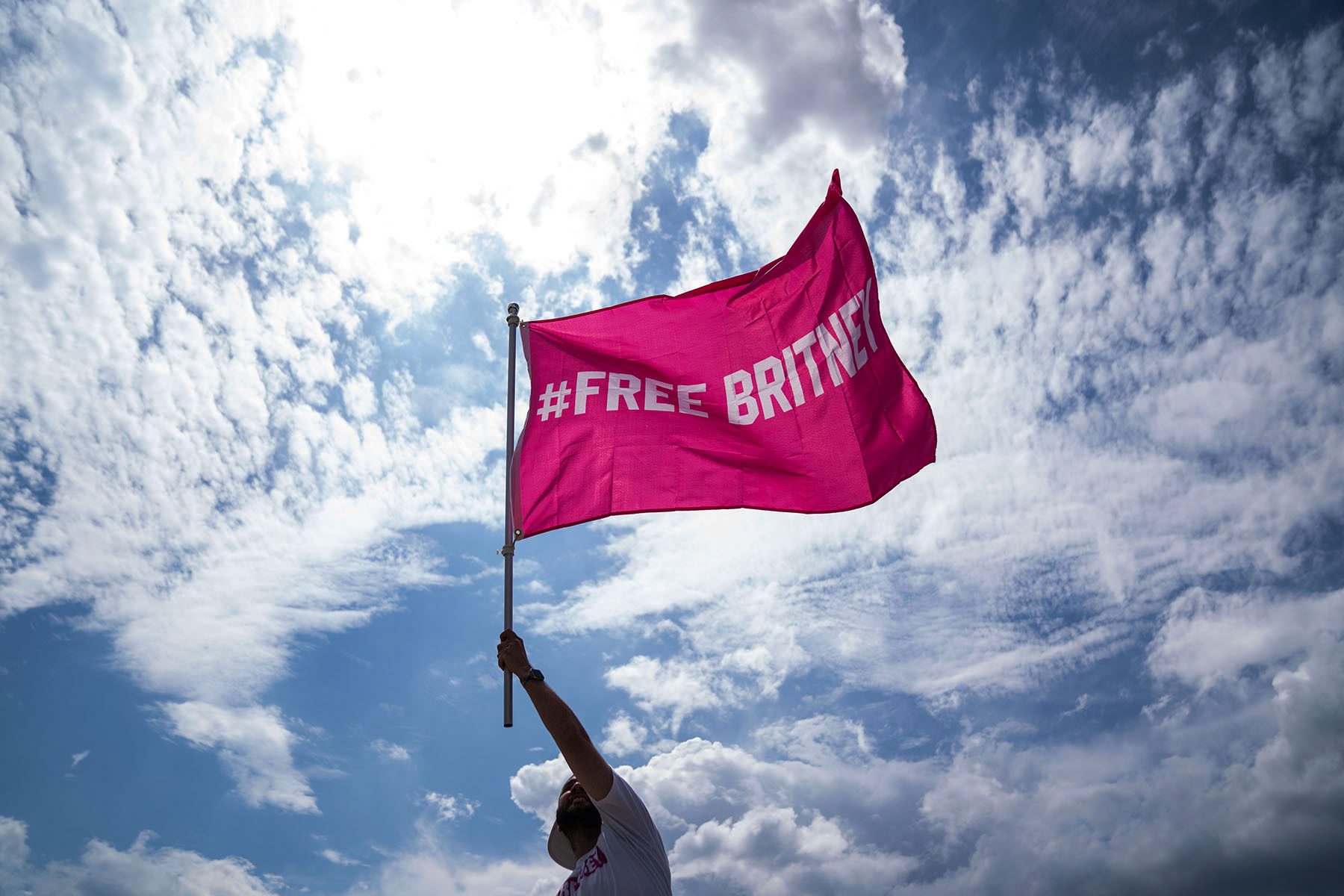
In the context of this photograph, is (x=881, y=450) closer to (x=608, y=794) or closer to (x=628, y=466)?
(x=628, y=466)

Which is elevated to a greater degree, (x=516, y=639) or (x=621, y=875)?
(x=516, y=639)

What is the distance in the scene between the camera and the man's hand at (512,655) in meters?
7.59

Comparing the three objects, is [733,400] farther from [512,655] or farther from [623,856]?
[623,856]

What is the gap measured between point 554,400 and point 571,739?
7.42 metres

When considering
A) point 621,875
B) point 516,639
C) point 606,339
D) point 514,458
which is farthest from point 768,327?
point 621,875

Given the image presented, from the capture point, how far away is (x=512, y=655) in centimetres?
787

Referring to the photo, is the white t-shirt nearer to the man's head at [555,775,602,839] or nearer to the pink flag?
the man's head at [555,775,602,839]

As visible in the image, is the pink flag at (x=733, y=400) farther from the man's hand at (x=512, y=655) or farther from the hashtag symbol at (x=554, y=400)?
the man's hand at (x=512, y=655)

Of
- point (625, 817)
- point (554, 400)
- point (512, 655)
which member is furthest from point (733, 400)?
point (625, 817)

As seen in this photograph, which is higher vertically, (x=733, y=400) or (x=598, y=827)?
Result: (x=733, y=400)

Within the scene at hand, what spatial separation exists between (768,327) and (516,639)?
23.3ft

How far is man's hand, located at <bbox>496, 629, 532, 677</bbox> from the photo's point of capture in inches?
299

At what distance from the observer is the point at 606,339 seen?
13.7 m

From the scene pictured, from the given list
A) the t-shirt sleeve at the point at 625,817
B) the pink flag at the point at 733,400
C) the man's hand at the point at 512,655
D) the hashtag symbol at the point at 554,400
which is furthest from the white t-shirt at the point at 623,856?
the hashtag symbol at the point at 554,400
